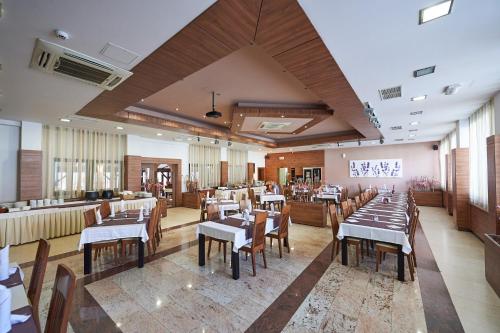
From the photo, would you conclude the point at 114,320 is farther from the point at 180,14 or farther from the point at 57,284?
the point at 180,14

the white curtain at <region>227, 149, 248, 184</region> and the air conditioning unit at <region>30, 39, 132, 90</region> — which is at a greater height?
the air conditioning unit at <region>30, 39, 132, 90</region>

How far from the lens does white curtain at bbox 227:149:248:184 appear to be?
1265 cm

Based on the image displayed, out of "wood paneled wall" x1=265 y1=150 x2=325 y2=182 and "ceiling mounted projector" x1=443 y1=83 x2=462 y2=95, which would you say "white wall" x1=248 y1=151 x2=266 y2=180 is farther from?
"ceiling mounted projector" x1=443 y1=83 x2=462 y2=95

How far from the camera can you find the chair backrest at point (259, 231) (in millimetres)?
3510

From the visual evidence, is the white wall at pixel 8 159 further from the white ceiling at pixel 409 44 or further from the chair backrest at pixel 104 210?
the white ceiling at pixel 409 44

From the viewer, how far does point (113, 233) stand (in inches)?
147

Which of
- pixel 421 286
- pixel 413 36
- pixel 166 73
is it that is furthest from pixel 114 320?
pixel 413 36

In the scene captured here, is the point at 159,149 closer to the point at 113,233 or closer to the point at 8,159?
the point at 8,159

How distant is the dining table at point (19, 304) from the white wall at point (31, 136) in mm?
5349

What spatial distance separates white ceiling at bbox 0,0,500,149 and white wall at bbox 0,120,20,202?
2.63m

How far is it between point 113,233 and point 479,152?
817cm

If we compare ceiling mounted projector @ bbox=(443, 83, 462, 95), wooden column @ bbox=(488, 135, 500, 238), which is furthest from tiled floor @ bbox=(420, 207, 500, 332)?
ceiling mounted projector @ bbox=(443, 83, 462, 95)

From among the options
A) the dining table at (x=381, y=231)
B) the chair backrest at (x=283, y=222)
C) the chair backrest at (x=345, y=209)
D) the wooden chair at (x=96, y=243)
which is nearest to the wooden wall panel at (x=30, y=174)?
the wooden chair at (x=96, y=243)

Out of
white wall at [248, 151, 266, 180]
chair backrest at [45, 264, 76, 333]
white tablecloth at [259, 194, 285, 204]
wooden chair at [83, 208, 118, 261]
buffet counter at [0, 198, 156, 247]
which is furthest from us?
white wall at [248, 151, 266, 180]
